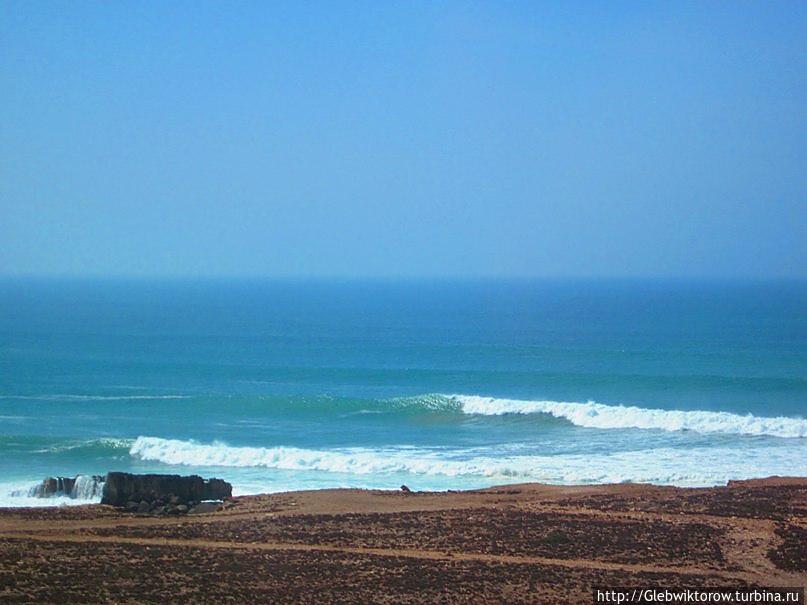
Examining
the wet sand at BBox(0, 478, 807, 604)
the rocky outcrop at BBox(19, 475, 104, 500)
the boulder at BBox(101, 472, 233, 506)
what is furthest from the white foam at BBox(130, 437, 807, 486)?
the boulder at BBox(101, 472, 233, 506)

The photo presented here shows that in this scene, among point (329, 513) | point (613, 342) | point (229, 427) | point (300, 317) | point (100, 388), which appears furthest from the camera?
point (300, 317)

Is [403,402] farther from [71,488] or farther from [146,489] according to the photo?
[146,489]

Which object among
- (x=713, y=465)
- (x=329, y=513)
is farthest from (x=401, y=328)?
(x=329, y=513)

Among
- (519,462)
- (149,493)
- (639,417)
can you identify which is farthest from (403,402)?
(149,493)

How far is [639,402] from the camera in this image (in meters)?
47.0

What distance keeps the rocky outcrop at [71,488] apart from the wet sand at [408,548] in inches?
141

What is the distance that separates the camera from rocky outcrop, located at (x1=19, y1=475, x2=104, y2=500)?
89.2ft

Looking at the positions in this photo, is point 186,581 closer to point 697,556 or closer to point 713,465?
point 697,556

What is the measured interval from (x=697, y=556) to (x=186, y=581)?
937 cm

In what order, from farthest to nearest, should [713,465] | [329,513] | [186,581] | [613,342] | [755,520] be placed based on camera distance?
[613,342] < [713,465] < [329,513] < [755,520] < [186,581]

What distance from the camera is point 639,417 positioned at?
42.2m

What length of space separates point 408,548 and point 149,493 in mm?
8412

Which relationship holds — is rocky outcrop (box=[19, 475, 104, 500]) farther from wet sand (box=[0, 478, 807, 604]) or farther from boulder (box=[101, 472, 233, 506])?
wet sand (box=[0, 478, 807, 604])

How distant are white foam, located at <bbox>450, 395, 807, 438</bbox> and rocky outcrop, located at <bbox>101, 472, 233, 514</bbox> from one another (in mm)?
21527
